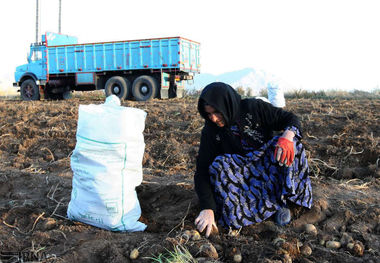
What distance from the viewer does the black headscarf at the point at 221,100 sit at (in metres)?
2.24

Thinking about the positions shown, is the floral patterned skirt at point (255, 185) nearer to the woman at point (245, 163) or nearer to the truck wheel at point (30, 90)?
the woman at point (245, 163)

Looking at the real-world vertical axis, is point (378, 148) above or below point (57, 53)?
below

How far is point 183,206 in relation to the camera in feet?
8.95

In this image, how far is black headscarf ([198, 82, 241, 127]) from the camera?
2.24 metres

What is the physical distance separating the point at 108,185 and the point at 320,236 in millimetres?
1368

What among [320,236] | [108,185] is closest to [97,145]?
[108,185]

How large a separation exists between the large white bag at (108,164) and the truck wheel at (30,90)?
41.1 ft

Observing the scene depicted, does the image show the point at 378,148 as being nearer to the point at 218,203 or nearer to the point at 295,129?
the point at 295,129

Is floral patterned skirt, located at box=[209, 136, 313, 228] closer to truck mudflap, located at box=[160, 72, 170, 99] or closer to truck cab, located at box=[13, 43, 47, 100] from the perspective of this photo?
truck mudflap, located at box=[160, 72, 170, 99]

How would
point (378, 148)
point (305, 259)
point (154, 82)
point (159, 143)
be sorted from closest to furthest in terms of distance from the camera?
point (305, 259) → point (378, 148) → point (159, 143) → point (154, 82)

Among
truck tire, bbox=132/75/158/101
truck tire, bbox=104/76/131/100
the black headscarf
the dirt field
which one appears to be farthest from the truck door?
the black headscarf

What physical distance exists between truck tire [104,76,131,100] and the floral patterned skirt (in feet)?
33.2

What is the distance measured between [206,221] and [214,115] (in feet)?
2.22

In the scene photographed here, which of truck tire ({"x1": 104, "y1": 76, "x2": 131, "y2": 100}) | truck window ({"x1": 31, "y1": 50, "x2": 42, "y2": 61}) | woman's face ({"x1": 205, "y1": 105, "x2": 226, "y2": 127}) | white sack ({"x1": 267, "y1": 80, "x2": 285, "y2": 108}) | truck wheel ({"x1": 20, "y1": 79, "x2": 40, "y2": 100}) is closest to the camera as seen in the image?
woman's face ({"x1": 205, "y1": 105, "x2": 226, "y2": 127})
